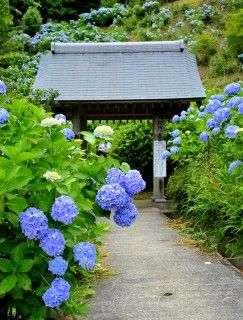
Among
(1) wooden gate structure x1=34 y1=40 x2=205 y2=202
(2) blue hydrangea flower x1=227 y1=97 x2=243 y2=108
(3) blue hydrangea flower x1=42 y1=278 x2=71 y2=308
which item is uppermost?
(1) wooden gate structure x1=34 y1=40 x2=205 y2=202

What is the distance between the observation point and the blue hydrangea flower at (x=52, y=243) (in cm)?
274

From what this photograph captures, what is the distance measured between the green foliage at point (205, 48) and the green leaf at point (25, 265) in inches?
858

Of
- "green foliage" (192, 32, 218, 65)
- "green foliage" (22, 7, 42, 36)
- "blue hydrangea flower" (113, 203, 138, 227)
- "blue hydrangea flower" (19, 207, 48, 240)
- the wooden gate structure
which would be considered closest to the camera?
"blue hydrangea flower" (19, 207, 48, 240)

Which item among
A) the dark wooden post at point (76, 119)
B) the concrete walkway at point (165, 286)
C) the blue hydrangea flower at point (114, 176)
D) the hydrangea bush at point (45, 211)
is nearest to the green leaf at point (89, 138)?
the hydrangea bush at point (45, 211)

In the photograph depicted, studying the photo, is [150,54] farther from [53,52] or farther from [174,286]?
[174,286]

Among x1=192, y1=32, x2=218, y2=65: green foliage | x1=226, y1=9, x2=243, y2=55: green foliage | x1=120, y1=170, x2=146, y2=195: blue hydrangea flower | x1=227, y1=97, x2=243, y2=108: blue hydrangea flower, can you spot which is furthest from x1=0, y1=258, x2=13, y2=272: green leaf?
x1=192, y1=32, x2=218, y2=65: green foliage

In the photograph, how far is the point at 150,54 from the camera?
14508 millimetres

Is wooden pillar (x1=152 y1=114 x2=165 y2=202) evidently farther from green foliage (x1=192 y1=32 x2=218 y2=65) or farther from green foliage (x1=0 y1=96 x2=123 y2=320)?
green foliage (x1=192 y1=32 x2=218 y2=65)

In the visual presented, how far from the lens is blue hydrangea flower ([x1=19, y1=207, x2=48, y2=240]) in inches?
106

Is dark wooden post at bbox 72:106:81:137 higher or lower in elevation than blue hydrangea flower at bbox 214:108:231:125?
higher

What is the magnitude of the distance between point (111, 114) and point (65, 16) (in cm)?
2067

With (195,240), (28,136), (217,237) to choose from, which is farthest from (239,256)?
(28,136)

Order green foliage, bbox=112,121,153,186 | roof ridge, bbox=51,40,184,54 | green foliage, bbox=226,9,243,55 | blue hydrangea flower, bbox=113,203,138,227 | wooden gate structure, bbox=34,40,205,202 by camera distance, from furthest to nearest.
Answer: green foliage, bbox=226,9,243,55, green foliage, bbox=112,121,153,186, roof ridge, bbox=51,40,184,54, wooden gate structure, bbox=34,40,205,202, blue hydrangea flower, bbox=113,203,138,227

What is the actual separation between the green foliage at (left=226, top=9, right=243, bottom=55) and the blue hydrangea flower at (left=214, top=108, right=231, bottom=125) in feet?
48.7
